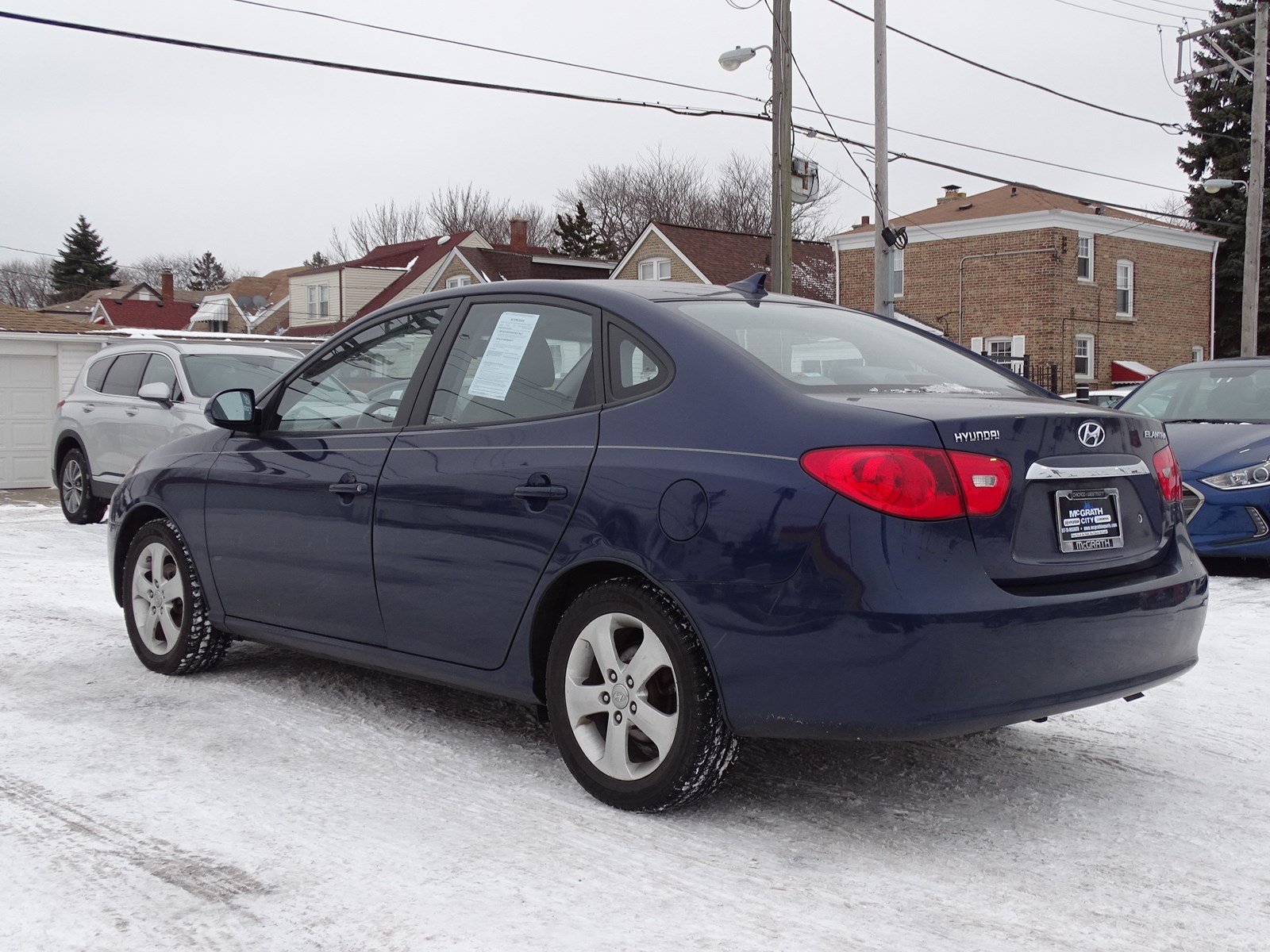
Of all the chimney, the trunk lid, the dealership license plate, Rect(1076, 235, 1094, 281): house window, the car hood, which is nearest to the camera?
the trunk lid

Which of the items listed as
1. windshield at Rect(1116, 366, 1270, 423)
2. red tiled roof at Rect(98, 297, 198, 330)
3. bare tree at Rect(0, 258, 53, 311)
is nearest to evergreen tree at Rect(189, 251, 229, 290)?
bare tree at Rect(0, 258, 53, 311)

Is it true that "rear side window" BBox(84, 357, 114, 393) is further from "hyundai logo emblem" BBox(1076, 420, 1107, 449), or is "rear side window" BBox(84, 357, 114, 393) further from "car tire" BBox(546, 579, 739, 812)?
"hyundai logo emblem" BBox(1076, 420, 1107, 449)

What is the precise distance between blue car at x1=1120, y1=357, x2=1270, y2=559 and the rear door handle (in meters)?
5.68

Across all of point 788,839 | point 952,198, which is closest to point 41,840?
point 788,839

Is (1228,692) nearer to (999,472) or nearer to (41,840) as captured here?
(999,472)

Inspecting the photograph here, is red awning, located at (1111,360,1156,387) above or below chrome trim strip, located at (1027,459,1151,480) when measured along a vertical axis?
above

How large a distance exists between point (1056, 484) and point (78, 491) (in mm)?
12558

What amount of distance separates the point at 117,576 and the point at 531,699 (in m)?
2.85

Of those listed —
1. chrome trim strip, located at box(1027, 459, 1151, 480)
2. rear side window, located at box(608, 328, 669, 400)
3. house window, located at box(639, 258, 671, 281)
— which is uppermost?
house window, located at box(639, 258, 671, 281)

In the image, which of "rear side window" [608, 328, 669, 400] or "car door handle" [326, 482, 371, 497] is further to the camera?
"car door handle" [326, 482, 371, 497]

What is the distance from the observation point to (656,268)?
1545 inches

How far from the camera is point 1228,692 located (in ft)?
18.0

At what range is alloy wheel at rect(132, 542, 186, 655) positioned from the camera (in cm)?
571

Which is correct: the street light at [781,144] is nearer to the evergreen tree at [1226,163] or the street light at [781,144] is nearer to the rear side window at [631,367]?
the rear side window at [631,367]
